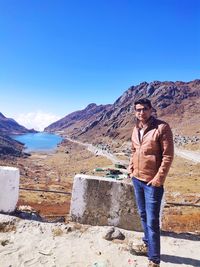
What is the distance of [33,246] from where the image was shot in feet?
21.3

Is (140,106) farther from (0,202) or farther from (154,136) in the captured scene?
(0,202)

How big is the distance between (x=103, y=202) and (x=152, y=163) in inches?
105

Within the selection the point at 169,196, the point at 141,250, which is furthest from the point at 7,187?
the point at 169,196

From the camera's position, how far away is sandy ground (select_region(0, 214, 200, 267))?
5992mm

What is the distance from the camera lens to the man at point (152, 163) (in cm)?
544

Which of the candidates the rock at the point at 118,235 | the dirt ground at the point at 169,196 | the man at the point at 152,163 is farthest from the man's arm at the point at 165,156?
the dirt ground at the point at 169,196

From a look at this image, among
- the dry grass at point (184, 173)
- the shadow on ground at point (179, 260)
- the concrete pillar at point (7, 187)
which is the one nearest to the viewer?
the shadow on ground at point (179, 260)

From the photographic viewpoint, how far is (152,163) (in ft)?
18.4

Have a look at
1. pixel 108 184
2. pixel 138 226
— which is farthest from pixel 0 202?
pixel 138 226

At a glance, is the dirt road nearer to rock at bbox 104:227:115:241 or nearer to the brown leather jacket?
rock at bbox 104:227:115:241

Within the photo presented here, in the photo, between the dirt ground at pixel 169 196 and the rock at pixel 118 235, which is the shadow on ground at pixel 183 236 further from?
the rock at pixel 118 235

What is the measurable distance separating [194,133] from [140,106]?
437 ft

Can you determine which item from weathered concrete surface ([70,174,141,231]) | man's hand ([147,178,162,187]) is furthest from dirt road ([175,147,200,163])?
man's hand ([147,178,162,187])

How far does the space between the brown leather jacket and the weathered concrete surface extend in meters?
2.03
